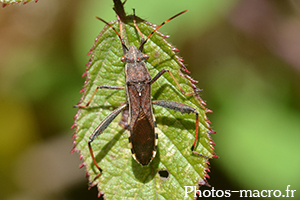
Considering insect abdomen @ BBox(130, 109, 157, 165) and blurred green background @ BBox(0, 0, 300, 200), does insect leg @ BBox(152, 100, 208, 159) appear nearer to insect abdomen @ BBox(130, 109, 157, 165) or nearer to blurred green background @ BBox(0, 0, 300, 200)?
insect abdomen @ BBox(130, 109, 157, 165)

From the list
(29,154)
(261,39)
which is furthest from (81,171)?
(261,39)

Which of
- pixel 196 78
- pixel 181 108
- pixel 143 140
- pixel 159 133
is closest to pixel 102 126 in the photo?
pixel 143 140

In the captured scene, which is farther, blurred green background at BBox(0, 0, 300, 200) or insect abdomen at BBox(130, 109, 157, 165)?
blurred green background at BBox(0, 0, 300, 200)

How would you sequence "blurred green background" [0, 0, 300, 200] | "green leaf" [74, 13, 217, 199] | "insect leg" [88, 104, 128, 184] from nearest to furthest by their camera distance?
"green leaf" [74, 13, 217, 199] < "insect leg" [88, 104, 128, 184] < "blurred green background" [0, 0, 300, 200]

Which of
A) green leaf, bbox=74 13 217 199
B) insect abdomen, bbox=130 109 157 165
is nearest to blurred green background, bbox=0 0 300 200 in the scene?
green leaf, bbox=74 13 217 199

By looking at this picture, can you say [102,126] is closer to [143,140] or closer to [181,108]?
[143,140]

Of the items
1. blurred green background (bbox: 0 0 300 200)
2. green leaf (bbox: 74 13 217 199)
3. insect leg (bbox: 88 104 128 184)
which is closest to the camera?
green leaf (bbox: 74 13 217 199)

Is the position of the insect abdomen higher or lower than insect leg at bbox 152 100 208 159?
lower

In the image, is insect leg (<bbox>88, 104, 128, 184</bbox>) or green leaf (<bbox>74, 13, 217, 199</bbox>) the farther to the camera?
insect leg (<bbox>88, 104, 128, 184</bbox>)

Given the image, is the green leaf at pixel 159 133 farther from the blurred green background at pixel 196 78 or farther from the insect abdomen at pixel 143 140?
the blurred green background at pixel 196 78
